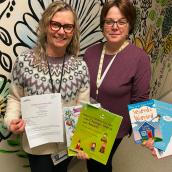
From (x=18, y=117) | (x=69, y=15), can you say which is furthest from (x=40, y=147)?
(x=69, y=15)

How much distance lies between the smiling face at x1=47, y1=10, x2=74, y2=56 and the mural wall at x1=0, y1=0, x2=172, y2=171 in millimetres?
259

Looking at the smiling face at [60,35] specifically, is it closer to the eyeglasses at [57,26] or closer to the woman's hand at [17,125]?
the eyeglasses at [57,26]

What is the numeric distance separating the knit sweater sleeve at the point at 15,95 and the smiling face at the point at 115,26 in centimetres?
47

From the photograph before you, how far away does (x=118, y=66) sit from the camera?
1.62 m

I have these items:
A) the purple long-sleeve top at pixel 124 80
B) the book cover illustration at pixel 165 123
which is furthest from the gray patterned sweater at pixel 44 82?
the book cover illustration at pixel 165 123

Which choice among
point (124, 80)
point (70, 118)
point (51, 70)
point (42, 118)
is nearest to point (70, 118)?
point (70, 118)

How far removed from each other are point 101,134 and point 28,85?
42 cm

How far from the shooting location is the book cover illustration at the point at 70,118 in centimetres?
145

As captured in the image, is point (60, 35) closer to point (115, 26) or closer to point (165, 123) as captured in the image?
point (115, 26)

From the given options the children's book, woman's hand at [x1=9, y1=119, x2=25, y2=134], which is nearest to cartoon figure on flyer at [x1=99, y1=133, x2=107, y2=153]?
the children's book

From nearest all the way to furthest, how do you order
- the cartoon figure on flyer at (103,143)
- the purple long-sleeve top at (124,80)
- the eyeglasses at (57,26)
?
the eyeglasses at (57,26) → the cartoon figure on flyer at (103,143) → the purple long-sleeve top at (124,80)

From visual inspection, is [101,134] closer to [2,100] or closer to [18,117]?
[18,117]

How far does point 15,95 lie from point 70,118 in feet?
0.92

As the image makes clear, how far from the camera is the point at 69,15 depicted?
1382 mm
